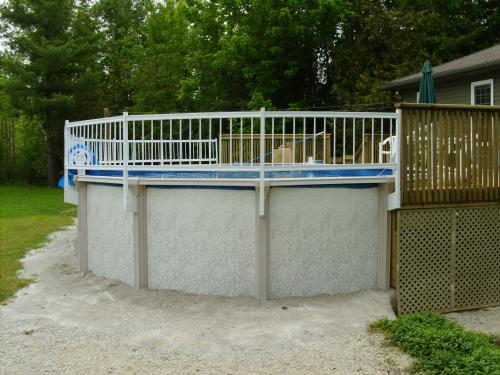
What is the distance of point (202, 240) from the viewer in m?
6.28

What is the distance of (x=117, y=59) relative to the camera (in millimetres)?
33094

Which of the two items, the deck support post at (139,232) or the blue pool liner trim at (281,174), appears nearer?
the blue pool liner trim at (281,174)

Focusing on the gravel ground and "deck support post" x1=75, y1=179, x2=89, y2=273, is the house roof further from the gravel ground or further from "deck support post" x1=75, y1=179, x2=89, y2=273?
"deck support post" x1=75, y1=179, x2=89, y2=273

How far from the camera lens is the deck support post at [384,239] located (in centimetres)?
631

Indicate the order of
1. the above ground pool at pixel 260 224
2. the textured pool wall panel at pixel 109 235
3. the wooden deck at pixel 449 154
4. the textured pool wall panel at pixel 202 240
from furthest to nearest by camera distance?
the textured pool wall panel at pixel 109 235, the textured pool wall panel at pixel 202 240, the above ground pool at pixel 260 224, the wooden deck at pixel 449 154

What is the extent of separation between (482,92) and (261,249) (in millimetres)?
10968

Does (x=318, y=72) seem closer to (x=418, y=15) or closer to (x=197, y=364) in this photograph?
(x=418, y=15)

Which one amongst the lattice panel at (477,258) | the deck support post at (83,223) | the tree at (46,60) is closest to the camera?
the lattice panel at (477,258)

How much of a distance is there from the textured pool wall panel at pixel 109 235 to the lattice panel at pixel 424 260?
338 cm

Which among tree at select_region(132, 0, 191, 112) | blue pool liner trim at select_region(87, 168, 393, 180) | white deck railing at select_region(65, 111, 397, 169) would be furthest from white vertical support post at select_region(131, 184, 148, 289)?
tree at select_region(132, 0, 191, 112)

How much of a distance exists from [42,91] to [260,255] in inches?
902

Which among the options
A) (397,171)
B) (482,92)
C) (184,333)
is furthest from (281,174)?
(482,92)

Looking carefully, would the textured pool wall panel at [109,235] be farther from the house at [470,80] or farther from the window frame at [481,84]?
the window frame at [481,84]

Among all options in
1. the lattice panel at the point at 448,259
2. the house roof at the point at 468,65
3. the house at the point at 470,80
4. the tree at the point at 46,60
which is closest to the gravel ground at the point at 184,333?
the lattice panel at the point at 448,259
